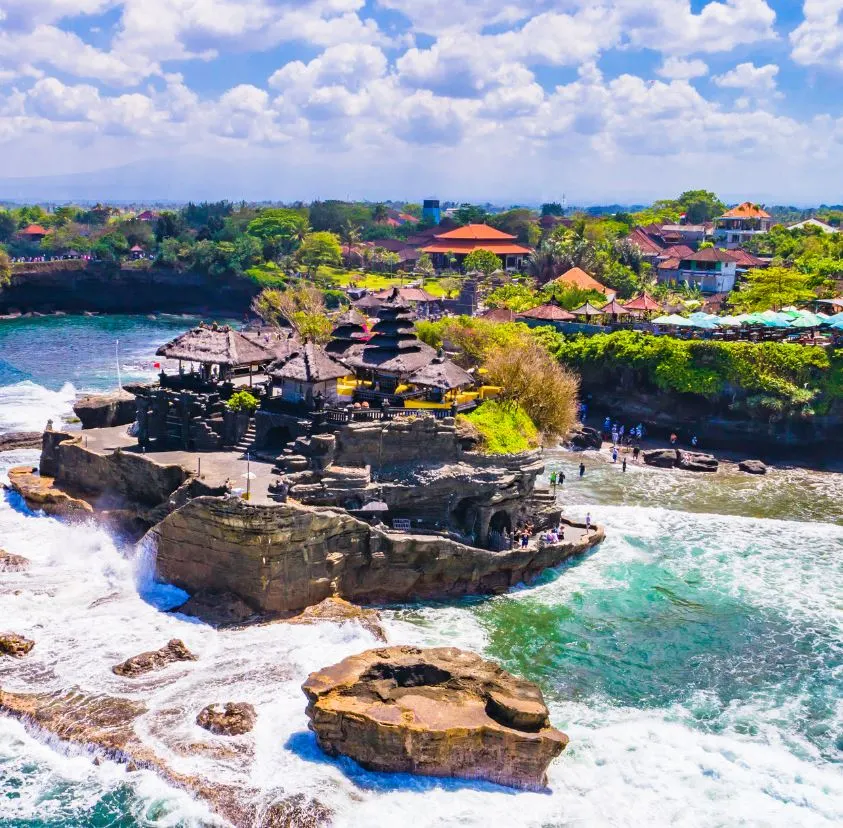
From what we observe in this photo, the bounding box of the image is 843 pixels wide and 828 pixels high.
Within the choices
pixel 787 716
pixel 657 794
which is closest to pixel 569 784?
pixel 657 794

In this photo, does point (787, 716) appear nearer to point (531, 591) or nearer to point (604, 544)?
point (531, 591)

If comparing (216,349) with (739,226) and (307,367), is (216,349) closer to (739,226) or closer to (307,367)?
(307,367)

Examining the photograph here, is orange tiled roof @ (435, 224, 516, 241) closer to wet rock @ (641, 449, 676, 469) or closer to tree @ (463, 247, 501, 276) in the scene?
tree @ (463, 247, 501, 276)

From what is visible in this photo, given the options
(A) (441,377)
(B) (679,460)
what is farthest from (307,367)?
(B) (679,460)

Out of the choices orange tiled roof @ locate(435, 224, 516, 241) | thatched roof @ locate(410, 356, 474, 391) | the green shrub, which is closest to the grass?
thatched roof @ locate(410, 356, 474, 391)

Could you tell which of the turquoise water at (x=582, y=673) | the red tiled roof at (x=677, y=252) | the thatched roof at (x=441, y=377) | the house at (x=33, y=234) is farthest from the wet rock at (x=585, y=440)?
the house at (x=33, y=234)
